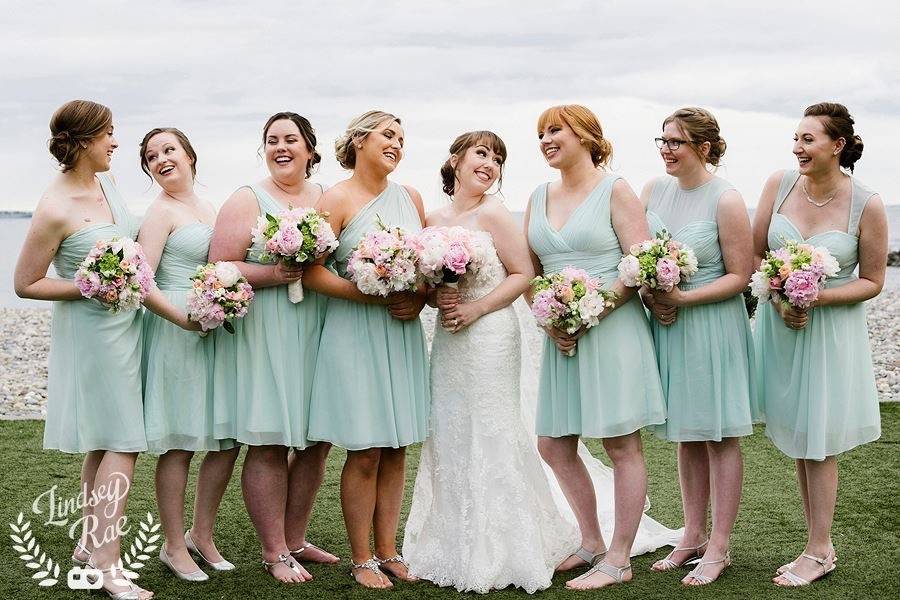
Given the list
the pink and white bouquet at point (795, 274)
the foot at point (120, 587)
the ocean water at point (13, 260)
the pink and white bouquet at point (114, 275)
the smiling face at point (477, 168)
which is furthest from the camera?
the ocean water at point (13, 260)

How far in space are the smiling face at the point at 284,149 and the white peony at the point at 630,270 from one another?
6.53 ft

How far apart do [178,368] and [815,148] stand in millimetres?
3872

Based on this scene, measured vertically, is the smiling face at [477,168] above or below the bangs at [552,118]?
below

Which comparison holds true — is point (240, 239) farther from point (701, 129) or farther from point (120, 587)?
point (701, 129)

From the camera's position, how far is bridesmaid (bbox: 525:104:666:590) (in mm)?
5953

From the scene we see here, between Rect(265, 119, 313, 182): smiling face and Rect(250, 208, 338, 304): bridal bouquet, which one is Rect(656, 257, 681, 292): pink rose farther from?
Rect(265, 119, 313, 182): smiling face

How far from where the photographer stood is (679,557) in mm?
6414

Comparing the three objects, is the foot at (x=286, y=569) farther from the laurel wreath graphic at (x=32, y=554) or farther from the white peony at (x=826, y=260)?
the white peony at (x=826, y=260)

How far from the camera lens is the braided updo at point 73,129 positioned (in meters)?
5.76

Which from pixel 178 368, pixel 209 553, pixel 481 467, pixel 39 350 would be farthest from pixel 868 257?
pixel 39 350

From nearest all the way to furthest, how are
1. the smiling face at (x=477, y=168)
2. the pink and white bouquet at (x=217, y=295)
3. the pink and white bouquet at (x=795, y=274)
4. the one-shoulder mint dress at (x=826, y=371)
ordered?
the pink and white bouquet at (x=795, y=274) → the pink and white bouquet at (x=217, y=295) → the one-shoulder mint dress at (x=826, y=371) → the smiling face at (x=477, y=168)

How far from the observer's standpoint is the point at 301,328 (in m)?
6.04

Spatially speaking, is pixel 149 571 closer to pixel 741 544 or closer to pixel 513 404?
pixel 513 404

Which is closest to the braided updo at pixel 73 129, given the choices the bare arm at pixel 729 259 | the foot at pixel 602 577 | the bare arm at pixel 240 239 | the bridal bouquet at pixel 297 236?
the bare arm at pixel 240 239
